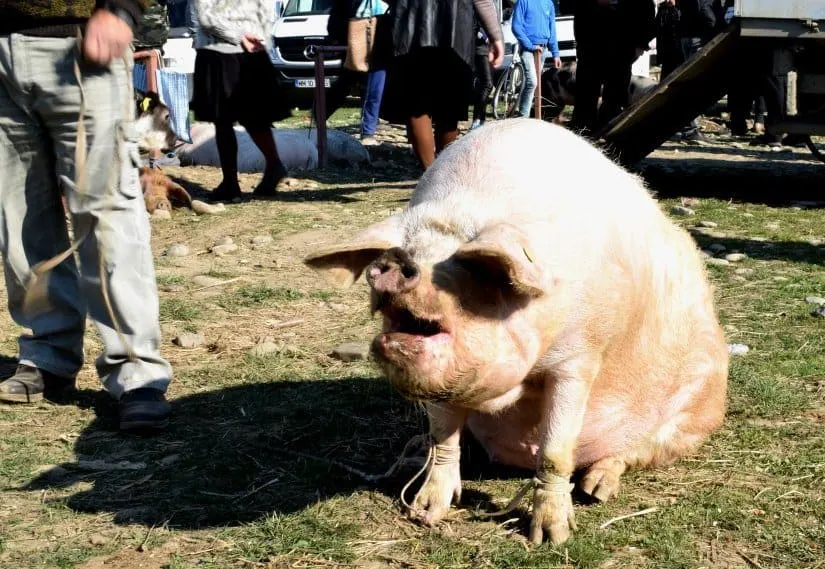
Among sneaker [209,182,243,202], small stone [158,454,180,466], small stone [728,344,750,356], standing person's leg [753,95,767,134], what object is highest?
standing person's leg [753,95,767,134]

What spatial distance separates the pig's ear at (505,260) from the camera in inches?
108

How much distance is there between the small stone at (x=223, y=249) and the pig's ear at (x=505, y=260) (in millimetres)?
4544

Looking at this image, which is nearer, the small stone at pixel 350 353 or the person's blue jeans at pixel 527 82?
the small stone at pixel 350 353

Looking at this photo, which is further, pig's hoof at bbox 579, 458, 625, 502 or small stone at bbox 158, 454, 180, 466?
small stone at bbox 158, 454, 180, 466

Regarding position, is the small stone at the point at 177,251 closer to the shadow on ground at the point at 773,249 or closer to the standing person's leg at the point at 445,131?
the standing person's leg at the point at 445,131

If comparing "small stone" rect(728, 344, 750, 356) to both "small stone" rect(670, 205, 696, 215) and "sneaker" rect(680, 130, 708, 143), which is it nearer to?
"small stone" rect(670, 205, 696, 215)

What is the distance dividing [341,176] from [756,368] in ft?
22.2

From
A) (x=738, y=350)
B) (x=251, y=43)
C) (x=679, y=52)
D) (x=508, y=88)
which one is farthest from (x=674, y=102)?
(x=508, y=88)

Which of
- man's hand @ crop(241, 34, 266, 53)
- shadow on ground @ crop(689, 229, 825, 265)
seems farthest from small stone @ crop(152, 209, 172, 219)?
shadow on ground @ crop(689, 229, 825, 265)

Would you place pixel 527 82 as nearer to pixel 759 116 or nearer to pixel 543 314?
pixel 759 116

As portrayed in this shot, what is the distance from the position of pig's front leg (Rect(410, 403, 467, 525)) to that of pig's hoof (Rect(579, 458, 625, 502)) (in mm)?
426

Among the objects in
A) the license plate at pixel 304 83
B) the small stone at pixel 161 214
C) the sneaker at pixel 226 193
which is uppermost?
the license plate at pixel 304 83

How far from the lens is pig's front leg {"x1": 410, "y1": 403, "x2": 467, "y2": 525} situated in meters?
3.49

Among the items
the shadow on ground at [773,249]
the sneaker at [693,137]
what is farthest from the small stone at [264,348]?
the sneaker at [693,137]
